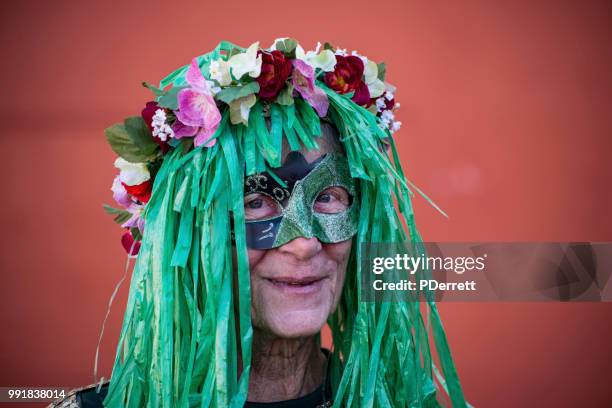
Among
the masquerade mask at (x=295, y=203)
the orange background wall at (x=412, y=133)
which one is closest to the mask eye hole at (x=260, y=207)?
the masquerade mask at (x=295, y=203)

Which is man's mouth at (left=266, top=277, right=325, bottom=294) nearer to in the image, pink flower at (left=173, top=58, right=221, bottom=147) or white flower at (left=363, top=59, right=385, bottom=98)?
pink flower at (left=173, top=58, right=221, bottom=147)

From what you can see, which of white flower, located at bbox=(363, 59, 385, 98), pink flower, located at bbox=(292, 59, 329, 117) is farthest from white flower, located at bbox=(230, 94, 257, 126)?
white flower, located at bbox=(363, 59, 385, 98)

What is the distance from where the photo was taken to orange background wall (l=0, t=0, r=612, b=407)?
3.72 m

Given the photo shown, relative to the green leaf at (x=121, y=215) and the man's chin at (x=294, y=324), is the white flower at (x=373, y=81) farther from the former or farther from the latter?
the green leaf at (x=121, y=215)

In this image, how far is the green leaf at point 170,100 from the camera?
188cm

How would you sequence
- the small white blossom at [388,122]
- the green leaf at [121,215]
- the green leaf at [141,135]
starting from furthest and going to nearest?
1. the green leaf at [121,215]
2. the small white blossom at [388,122]
3. the green leaf at [141,135]

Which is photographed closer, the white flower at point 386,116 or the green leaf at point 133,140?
the green leaf at point 133,140

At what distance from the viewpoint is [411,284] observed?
81.2 inches

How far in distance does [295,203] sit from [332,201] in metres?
0.14

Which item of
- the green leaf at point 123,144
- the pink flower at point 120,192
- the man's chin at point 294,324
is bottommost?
the man's chin at point 294,324

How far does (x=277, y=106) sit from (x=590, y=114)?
242 cm

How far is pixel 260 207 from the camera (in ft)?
6.23
